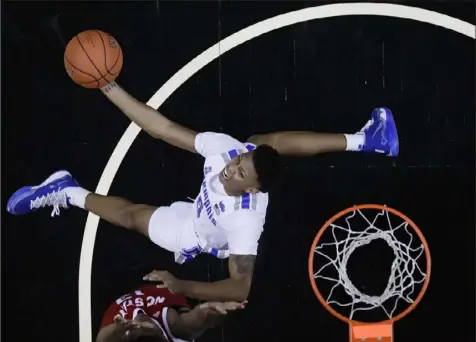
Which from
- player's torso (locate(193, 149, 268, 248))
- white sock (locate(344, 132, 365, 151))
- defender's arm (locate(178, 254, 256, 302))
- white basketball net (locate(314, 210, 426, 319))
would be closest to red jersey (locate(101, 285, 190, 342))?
defender's arm (locate(178, 254, 256, 302))

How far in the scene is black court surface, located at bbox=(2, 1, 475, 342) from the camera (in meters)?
3.52

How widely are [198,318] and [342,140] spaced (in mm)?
1389

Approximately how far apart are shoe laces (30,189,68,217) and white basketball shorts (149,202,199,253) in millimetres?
540

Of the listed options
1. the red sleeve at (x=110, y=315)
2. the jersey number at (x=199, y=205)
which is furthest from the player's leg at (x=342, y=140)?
the red sleeve at (x=110, y=315)

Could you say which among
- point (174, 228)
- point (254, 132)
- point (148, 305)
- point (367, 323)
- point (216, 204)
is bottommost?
point (367, 323)

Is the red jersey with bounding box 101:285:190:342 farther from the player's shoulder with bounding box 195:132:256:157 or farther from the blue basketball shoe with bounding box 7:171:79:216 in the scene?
the player's shoulder with bounding box 195:132:256:157

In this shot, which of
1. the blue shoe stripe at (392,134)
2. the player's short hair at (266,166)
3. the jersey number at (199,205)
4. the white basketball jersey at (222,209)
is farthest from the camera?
the blue shoe stripe at (392,134)

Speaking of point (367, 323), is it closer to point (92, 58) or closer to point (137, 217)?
point (137, 217)

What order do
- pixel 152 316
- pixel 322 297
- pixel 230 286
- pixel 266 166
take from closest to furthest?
pixel 266 166, pixel 230 286, pixel 152 316, pixel 322 297

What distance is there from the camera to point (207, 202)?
11.1 feet

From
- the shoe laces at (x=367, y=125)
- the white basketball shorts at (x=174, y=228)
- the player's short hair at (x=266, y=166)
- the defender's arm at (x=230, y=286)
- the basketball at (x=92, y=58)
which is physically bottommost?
the defender's arm at (x=230, y=286)

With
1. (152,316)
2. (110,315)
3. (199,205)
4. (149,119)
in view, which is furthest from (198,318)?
(149,119)

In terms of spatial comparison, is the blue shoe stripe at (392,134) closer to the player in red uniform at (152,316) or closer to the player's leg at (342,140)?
the player's leg at (342,140)

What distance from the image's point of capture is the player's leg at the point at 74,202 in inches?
137
